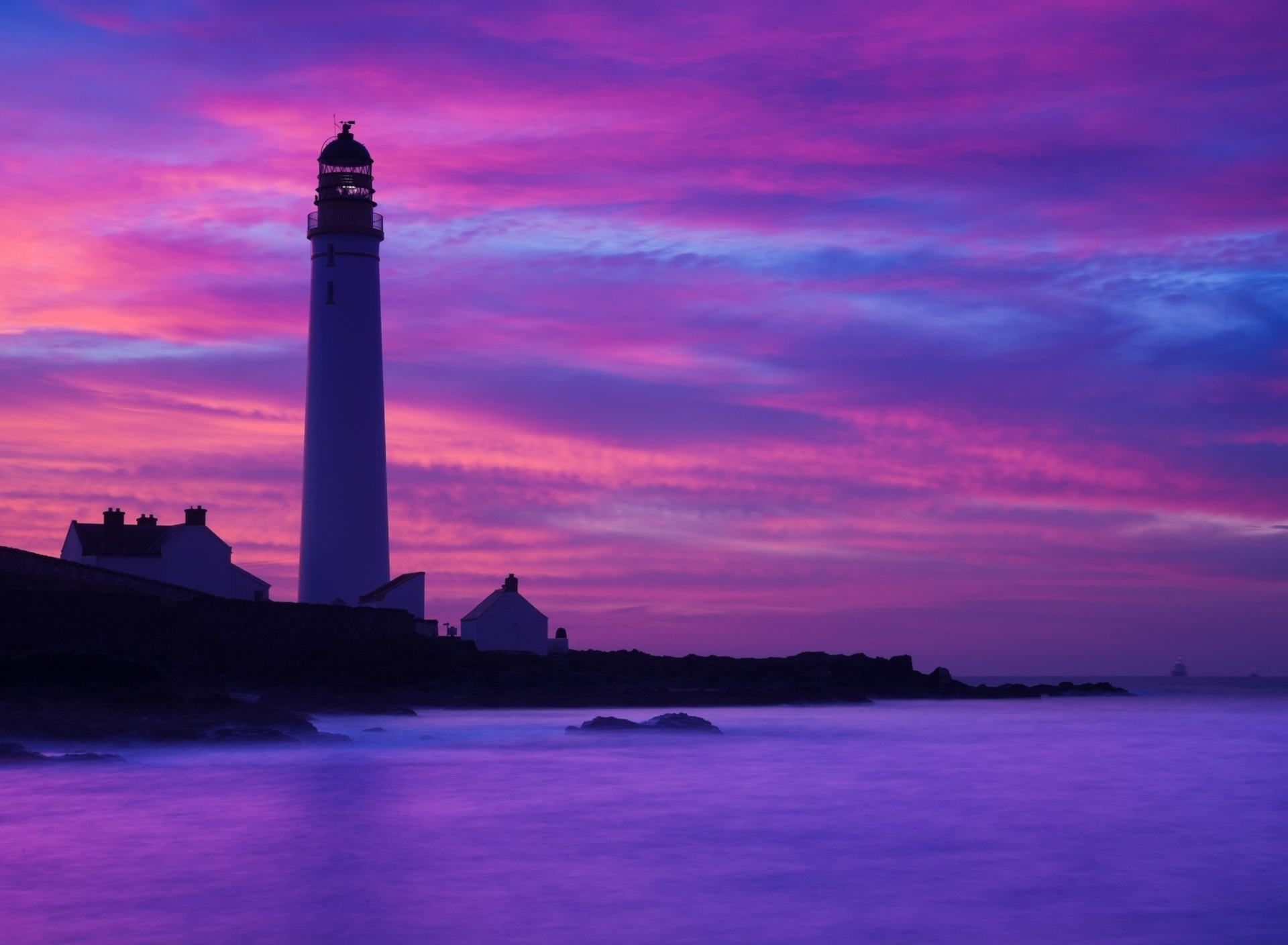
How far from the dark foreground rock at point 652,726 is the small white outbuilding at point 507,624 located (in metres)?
8.11

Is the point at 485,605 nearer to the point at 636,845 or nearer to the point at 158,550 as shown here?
the point at 158,550

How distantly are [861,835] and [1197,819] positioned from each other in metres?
3.63

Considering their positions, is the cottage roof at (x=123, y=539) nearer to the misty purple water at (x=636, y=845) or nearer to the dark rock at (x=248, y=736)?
the misty purple water at (x=636, y=845)

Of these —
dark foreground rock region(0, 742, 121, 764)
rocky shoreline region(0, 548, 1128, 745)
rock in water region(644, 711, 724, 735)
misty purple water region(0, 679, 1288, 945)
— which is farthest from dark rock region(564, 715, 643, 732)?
dark foreground rock region(0, 742, 121, 764)

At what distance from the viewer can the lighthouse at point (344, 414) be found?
26.9m

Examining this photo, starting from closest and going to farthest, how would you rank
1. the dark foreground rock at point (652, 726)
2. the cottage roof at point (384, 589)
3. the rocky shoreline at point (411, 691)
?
1. the rocky shoreline at point (411, 691)
2. the dark foreground rock at point (652, 726)
3. the cottage roof at point (384, 589)

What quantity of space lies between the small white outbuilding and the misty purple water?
32.1 ft

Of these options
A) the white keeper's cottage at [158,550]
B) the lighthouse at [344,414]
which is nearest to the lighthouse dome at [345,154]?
the lighthouse at [344,414]

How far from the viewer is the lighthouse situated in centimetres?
2688

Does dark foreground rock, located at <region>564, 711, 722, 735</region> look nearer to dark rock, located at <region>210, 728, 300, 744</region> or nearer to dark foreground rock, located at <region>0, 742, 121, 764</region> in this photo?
dark rock, located at <region>210, 728, 300, 744</region>

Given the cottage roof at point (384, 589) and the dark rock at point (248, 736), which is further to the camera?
the cottage roof at point (384, 589)

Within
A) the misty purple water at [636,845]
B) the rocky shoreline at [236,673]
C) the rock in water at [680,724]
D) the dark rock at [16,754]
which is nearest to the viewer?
the misty purple water at [636,845]

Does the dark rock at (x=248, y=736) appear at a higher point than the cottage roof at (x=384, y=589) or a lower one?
lower

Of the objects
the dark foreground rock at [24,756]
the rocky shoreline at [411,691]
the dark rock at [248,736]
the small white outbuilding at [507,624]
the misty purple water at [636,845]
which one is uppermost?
the small white outbuilding at [507,624]
